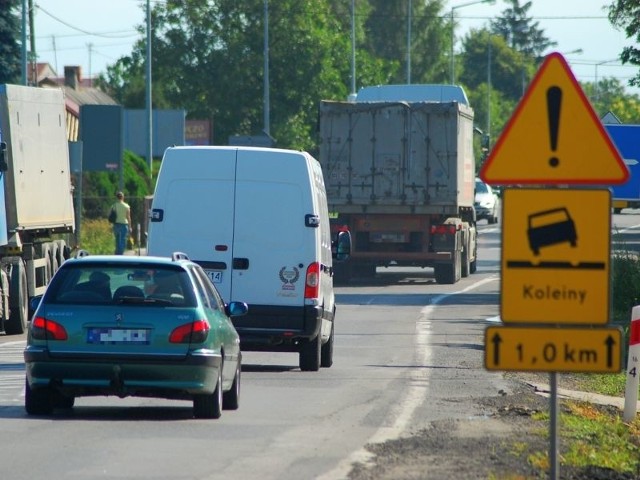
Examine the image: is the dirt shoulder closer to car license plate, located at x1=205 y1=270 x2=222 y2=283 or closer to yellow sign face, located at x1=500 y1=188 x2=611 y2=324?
yellow sign face, located at x1=500 y1=188 x2=611 y2=324

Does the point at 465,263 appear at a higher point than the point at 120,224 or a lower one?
lower

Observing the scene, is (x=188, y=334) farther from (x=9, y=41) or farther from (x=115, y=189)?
(x=9, y=41)

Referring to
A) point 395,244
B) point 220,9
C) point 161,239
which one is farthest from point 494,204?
point 161,239

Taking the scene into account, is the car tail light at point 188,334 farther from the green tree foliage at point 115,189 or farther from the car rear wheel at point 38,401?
the green tree foliage at point 115,189

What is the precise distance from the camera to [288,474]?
405 inches

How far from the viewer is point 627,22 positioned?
33.3m

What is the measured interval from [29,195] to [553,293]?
17.7m

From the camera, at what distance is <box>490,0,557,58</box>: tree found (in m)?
180

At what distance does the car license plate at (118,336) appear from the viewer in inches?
515

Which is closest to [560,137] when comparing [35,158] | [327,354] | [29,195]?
[327,354]

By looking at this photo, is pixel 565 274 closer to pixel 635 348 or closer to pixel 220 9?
pixel 635 348

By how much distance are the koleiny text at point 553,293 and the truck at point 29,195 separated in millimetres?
15562

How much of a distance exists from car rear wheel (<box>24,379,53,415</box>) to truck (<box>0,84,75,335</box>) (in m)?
9.89

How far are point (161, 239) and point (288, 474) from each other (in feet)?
24.5
